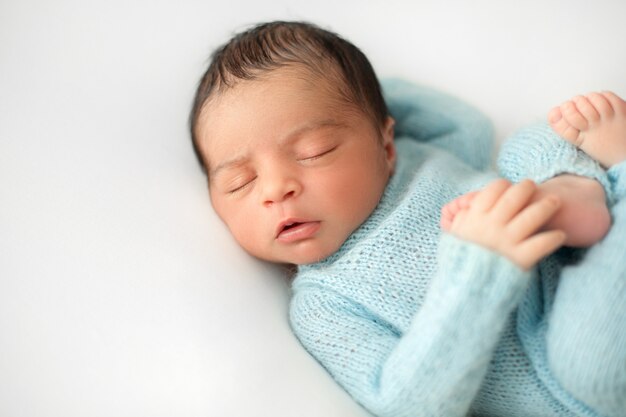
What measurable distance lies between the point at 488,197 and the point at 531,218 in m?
0.08

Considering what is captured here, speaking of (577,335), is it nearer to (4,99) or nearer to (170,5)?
(4,99)

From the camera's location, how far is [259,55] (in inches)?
49.5

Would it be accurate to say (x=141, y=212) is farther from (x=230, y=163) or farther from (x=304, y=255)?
(x=304, y=255)

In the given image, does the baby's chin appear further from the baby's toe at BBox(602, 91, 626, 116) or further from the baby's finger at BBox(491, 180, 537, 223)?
the baby's toe at BBox(602, 91, 626, 116)

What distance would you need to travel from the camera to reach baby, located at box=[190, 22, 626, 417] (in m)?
0.90

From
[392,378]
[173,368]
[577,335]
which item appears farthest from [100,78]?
[577,335]

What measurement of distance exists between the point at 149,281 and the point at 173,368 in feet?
0.56

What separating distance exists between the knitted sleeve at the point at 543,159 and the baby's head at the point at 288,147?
0.28 meters

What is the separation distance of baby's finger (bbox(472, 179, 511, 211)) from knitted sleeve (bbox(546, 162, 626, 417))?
184 mm

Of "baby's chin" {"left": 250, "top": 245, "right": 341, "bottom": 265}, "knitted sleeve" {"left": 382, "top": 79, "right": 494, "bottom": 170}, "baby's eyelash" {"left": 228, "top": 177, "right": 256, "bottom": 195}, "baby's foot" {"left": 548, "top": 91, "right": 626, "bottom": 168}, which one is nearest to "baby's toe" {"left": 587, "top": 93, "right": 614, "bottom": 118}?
"baby's foot" {"left": 548, "top": 91, "right": 626, "bottom": 168}

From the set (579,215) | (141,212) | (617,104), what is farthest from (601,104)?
(141,212)

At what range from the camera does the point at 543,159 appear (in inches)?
45.3

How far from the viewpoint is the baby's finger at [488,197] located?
0.93 m

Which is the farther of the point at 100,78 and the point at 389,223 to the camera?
the point at 100,78
